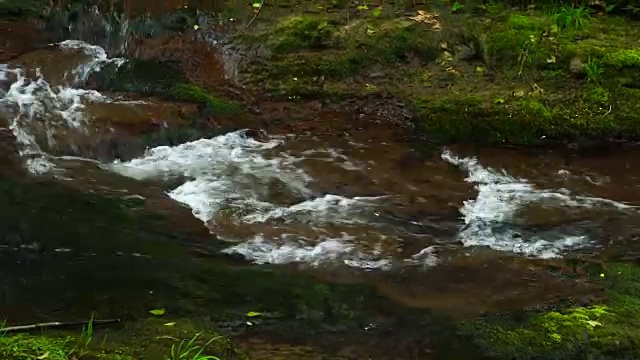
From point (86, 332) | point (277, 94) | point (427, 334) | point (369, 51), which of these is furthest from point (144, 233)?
point (369, 51)

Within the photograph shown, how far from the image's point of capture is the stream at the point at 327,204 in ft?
15.3

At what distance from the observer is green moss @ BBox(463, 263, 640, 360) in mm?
3729

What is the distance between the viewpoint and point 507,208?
5.88 meters

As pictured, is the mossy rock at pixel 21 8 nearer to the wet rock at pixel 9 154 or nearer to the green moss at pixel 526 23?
the wet rock at pixel 9 154

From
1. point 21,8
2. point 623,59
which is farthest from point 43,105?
point 623,59

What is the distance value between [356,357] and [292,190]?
102 inches

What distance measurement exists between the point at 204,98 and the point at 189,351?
15.1ft

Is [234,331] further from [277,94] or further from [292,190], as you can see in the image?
[277,94]

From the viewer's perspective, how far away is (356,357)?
3.79 metres

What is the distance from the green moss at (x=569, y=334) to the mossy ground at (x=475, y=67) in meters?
3.01

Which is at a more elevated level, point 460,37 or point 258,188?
point 460,37

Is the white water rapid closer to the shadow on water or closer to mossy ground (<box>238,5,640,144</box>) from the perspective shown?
the shadow on water

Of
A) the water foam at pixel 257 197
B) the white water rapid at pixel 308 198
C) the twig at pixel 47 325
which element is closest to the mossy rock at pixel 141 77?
the white water rapid at pixel 308 198

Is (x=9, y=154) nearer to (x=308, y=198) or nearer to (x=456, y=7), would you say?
(x=308, y=198)
